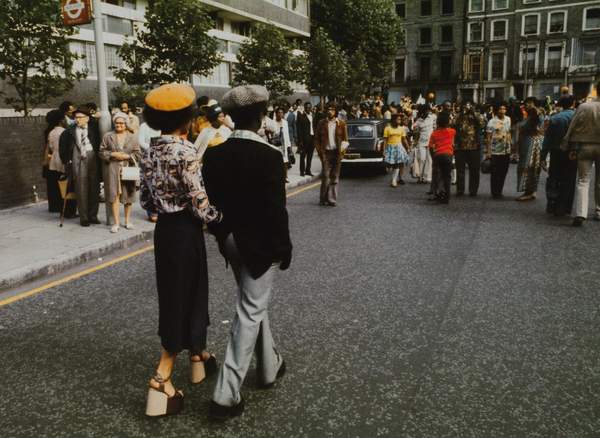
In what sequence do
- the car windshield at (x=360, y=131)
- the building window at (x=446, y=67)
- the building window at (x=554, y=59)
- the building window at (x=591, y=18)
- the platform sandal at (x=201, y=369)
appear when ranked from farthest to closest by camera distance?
the building window at (x=446, y=67)
the building window at (x=554, y=59)
the building window at (x=591, y=18)
the car windshield at (x=360, y=131)
the platform sandal at (x=201, y=369)

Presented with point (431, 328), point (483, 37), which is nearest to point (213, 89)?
point (431, 328)

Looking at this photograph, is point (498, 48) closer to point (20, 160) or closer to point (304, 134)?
point (304, 134)

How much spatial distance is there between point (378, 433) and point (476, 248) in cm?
474

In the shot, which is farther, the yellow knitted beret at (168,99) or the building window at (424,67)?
the building window at (424,67)

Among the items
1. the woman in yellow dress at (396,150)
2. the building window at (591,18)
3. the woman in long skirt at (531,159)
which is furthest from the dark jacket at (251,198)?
the building window at (591,18)

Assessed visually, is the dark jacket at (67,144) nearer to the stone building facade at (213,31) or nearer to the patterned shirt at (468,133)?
the stone building facade at (213,31)

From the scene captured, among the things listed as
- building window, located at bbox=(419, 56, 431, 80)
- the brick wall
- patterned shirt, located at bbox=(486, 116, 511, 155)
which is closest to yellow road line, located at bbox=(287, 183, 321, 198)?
patterned shirt, located at bbox=(486, 116, 511, 155)

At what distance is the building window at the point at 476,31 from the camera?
2498 inches

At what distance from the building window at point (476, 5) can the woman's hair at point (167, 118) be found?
6733 cm

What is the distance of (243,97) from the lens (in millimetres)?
3041

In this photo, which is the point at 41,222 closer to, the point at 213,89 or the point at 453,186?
the point at 453,186

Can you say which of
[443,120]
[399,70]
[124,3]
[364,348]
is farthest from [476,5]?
[364,348]

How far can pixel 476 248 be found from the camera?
7285mm

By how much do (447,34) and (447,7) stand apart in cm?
296
